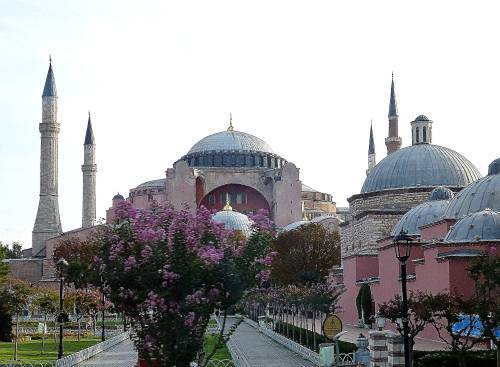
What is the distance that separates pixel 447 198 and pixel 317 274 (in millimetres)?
16549

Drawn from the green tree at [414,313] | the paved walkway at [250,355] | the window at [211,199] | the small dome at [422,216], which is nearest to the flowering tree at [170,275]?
the green tree at [414,313]

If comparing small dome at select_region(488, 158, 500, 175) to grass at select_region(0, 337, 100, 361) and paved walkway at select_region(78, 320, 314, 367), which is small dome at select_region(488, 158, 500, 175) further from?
grass at select_region(0, 337, 100, 361)

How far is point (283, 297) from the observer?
115ft

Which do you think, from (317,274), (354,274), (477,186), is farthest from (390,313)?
(317,274)

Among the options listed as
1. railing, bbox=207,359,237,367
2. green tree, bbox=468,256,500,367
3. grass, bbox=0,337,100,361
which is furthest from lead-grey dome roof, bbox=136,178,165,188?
green tree, bbox=468,256,500,367

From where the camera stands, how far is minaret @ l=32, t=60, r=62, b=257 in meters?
62.2

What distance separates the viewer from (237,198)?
77688 mm

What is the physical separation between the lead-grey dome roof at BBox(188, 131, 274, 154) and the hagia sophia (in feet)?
0.37

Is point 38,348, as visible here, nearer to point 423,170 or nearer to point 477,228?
point 477,228

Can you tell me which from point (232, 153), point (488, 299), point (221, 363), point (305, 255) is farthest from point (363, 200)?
point (232, 153)

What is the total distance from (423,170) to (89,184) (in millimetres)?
38207

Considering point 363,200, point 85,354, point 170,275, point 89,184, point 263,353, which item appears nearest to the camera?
point 170,275

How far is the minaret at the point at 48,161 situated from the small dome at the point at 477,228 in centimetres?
4249

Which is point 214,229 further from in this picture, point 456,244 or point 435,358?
point 456,244
